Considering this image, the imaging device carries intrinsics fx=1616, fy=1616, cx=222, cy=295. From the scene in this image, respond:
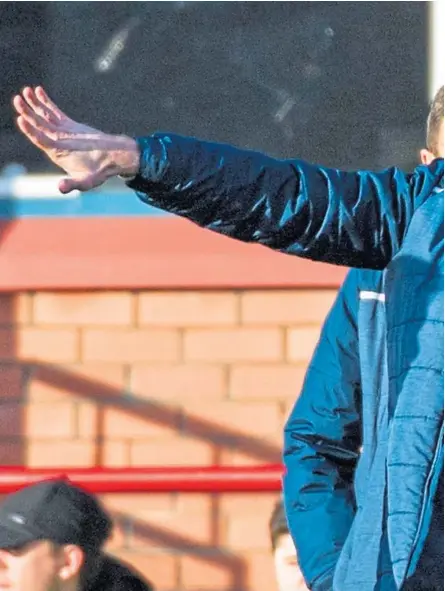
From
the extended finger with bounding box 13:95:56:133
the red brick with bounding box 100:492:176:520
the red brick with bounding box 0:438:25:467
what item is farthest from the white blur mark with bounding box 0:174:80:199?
the extended finger with bounding box 13:95:56:133

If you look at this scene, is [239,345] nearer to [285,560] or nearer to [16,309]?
[16,309]

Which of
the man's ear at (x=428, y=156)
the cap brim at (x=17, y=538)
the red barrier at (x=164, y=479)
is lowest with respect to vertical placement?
the cap brim at (x=17, y=538)

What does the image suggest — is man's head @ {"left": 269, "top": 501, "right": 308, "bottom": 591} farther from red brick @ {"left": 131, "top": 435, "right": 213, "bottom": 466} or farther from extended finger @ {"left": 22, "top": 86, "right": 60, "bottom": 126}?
extended finger @ {"left": 22, "top": 86, "right": 60, "bottom": 126}

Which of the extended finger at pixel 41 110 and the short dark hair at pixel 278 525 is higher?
the extended finger at pixel 41 110

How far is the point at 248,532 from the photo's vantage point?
426cm

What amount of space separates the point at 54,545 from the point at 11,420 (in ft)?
2.34

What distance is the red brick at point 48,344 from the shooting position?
4.29 metres

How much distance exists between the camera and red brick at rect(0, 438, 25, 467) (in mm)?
4289

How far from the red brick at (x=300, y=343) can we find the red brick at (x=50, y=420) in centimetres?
60

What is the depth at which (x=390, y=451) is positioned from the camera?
7.65 feet

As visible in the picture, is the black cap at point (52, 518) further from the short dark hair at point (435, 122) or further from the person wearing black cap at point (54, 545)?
the short dark hair at point (435, 122)

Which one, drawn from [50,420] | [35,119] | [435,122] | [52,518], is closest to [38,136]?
[35,119]

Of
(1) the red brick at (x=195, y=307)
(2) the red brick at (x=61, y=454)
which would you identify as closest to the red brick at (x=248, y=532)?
(2) the red brick at (x=61, y=454)

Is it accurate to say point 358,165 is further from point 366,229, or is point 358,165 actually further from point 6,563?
point 366,229
